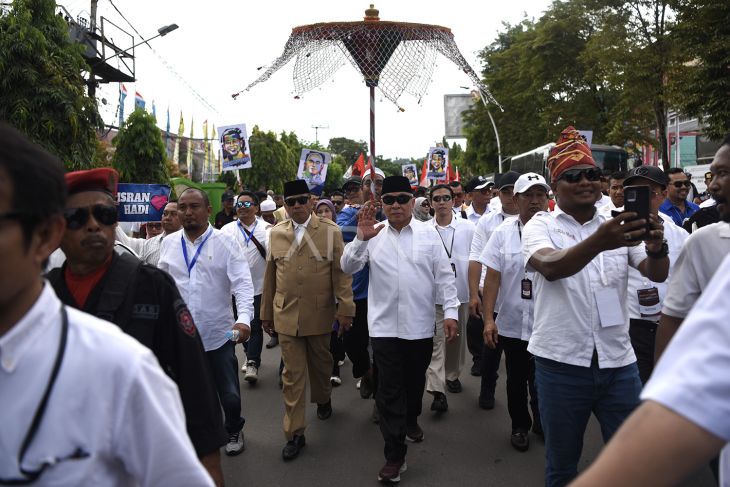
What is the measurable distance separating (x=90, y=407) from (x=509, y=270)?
4.54 m

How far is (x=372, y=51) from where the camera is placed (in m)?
5.47

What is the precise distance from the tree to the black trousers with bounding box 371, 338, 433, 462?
9.13 m

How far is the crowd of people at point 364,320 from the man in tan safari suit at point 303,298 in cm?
2

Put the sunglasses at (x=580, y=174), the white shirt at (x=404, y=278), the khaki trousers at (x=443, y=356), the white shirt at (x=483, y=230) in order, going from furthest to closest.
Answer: the white shirt at (x=483, y=230) < the khaki trousers at (x=443, y=356) < the white shirt at (x=404, y=278) < the sunglasses at (x=580, y=174)

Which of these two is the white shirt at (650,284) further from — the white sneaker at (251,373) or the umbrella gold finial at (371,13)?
the white sneaker at (251,373)

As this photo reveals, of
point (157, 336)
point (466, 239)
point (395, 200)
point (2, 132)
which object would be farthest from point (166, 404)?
point (466, 239)

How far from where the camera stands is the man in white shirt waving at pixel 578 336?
3221 mm

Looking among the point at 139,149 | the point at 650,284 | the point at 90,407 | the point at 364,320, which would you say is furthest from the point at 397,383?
the point at 139,149

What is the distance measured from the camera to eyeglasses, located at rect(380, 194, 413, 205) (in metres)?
5.07

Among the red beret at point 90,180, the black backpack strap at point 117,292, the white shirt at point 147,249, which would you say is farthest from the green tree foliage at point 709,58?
the black backpack strap at point 117,292

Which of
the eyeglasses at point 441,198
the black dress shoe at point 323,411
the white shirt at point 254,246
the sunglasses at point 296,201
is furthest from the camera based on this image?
the white shirt at point 254,246

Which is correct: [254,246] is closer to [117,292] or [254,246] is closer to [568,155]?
[568,155]

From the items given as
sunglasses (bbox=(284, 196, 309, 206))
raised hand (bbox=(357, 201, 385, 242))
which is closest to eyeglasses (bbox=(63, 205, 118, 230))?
raised hand (bbox=(357, 201, 385, 242))

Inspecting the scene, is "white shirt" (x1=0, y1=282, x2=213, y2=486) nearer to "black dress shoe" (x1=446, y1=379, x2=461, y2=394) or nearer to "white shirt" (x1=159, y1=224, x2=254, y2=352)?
"white shirt" (x1=159, y1=224, x2=254, y2=352)
